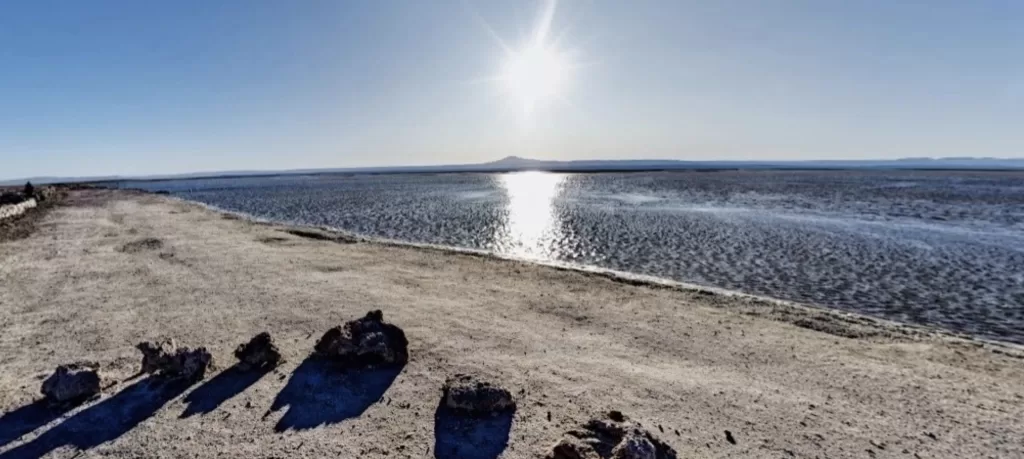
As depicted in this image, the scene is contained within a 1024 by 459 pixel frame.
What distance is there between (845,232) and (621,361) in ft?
87.8

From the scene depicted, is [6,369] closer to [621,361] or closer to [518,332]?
[518,332]

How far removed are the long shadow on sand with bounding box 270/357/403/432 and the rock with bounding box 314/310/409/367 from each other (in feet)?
0.64

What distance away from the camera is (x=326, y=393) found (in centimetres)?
879

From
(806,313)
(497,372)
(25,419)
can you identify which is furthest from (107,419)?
(806,313)

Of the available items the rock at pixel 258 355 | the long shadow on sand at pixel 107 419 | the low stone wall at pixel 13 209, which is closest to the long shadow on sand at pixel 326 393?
the rock at pixel 258 355

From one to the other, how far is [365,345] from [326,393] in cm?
127

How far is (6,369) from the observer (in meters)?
9.76

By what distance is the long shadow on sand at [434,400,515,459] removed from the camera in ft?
23.4

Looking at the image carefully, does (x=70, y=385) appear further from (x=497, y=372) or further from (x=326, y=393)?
(x=497, y=372)

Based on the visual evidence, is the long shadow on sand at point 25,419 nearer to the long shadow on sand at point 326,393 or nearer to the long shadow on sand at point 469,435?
the long shadow on sand at point 326,393

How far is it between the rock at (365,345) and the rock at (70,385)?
359 centimetres

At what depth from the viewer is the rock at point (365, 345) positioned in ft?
32.2

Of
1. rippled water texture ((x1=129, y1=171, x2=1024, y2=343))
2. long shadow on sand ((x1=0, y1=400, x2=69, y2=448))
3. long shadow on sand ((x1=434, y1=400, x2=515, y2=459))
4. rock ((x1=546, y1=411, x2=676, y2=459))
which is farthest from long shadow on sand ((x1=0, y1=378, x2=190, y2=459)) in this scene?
rippled water texture ((x1=129, y1=171, x2=1024, y2=343))

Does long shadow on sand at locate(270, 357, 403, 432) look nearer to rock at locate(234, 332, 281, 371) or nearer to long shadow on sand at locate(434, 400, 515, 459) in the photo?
rock at locate(234, 332, 281, 371)
